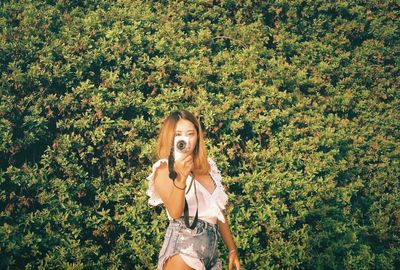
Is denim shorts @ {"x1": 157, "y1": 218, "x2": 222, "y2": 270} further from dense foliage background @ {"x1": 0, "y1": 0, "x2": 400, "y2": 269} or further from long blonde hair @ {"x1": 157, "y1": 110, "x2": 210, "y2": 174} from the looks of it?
dense foliage background @ {"x1": 0, "y1": 0, "x2": 400, "y2": 269}

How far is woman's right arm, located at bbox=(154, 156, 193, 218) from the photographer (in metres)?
2.07

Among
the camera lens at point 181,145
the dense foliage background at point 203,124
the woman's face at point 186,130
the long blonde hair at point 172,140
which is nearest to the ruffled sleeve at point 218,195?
the long blonde hair at point 172,140

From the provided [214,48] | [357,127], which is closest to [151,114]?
[214,48]

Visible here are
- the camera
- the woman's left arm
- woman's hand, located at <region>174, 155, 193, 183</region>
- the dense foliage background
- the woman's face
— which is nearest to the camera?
woman's hand, located at <region>174, 155, 193, 183</region>

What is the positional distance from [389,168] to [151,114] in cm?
300

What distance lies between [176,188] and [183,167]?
125 mm

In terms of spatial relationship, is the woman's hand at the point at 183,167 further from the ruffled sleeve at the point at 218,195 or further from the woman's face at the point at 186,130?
the ruffled sleeve at the point at 218,195

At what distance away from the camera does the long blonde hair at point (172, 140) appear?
Answer: 244 cm

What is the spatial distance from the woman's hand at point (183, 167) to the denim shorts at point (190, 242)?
0.36 m

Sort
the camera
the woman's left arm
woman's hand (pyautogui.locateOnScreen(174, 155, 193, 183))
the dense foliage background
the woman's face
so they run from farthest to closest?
the dense foliage background < the woman's left arm < the woman's face < the camera < woman's hand (pyautogui.locateOnScreen(174, 155, 193, 183))

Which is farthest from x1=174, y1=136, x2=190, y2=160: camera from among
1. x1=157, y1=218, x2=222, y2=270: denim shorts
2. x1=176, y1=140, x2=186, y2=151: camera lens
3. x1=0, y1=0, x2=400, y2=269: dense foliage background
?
x1=0, y1=0, x2=400, y2=269: dense foliage background

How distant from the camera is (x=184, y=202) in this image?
214 cm

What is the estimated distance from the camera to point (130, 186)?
362 centimetres

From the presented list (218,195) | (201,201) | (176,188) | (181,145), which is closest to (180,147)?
(181,145)
